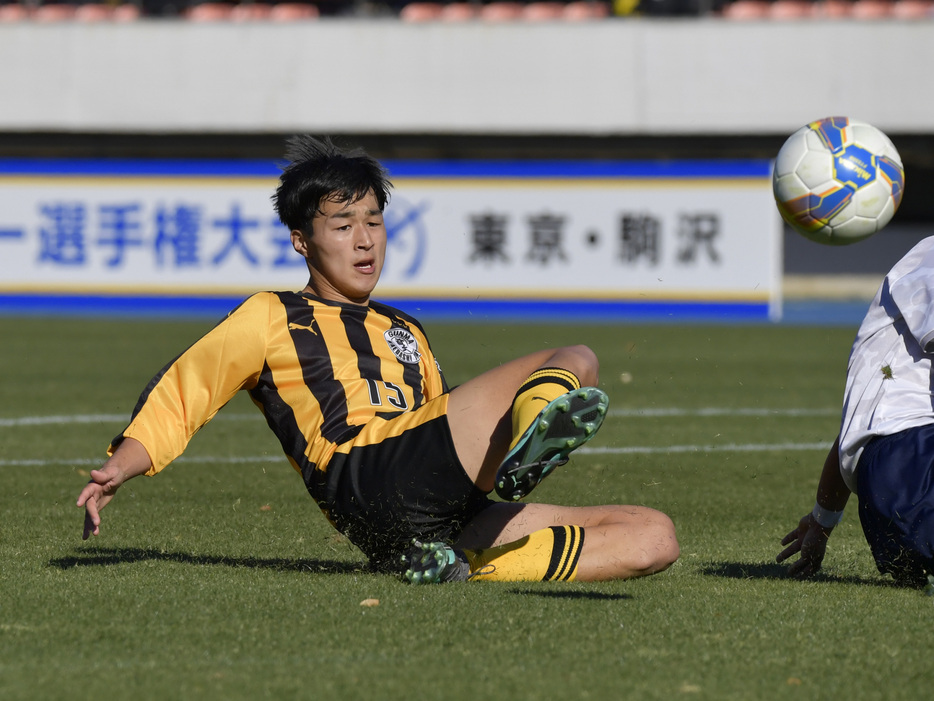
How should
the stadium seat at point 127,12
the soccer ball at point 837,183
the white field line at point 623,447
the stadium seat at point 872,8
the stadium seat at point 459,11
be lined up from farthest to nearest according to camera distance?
the stadium seat at point 127,12 < the stadium seat at point 872,8 < the stadium seat at point 459,11 < the white field line at point 623,447 < the soccer ball at point 837,183

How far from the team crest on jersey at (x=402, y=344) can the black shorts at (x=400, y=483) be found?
34 cm

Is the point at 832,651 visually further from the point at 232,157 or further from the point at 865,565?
the point at 232,157

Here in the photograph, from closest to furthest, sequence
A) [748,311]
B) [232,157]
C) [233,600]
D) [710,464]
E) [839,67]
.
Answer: [233,600]
[710,464]
[748,311]
[839,67]
[232,157]

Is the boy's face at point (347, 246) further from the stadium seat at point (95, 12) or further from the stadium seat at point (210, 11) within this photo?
the stadium seat at point (95, 12)

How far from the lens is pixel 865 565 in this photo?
156 inches

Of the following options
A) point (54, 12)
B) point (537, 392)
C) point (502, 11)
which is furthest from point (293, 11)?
point (537, 392)

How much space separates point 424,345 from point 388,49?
1747 cm

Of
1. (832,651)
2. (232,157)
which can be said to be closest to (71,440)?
(832,651)

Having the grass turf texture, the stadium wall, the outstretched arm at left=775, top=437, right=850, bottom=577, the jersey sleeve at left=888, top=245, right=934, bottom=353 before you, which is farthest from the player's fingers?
the stadium wall

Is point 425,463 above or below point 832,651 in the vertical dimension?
above

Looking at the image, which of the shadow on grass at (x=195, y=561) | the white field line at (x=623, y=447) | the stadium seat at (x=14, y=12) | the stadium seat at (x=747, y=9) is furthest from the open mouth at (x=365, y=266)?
the stadium seat at (x=14, y=12)

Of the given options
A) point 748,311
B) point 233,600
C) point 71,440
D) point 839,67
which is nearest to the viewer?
point 233,600

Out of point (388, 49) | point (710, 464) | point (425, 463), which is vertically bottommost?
point (710, 464)

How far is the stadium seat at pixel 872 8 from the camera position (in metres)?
21.7
